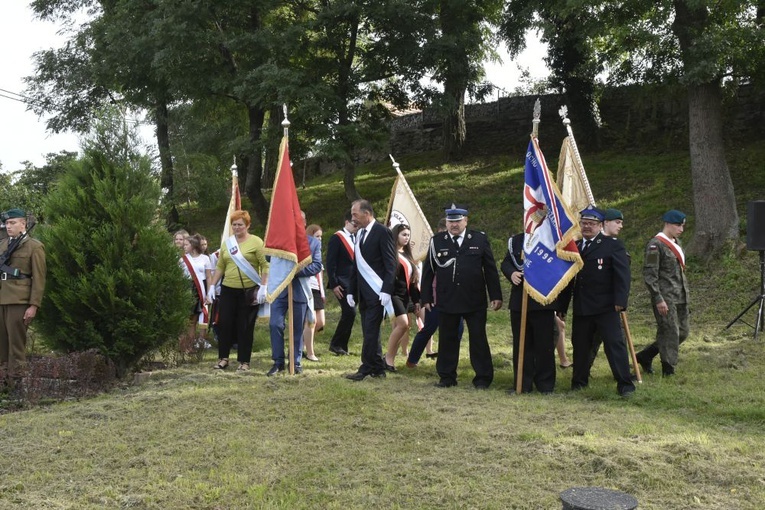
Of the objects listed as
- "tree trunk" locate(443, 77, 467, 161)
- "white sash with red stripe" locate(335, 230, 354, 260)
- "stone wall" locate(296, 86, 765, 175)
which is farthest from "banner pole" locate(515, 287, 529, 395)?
"tree trunk" locate(443, 77, 467, 161)

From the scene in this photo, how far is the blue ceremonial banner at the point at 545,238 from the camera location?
8.55m

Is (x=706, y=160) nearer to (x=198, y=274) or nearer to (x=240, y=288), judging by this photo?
(x=198, y=274)

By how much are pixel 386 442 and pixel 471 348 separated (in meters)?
2.68

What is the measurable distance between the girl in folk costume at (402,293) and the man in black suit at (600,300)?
2054 millimetres

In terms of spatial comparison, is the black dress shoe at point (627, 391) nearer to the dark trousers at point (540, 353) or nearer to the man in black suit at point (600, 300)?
the man in black suit at point (600, 300)

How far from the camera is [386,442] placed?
6.55 m

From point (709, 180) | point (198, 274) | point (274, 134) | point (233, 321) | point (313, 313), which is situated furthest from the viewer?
point (274, 134)

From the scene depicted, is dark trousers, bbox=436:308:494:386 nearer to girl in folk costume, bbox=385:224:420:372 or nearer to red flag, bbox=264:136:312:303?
girl in folk costume, bbox=385:224:420:372

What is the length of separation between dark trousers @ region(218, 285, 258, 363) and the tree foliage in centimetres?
45

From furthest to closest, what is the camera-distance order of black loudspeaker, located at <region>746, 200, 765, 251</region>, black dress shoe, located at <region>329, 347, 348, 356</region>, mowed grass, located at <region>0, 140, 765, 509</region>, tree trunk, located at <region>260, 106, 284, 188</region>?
tree trunk, located at <region>260, 106, 284, 188</region>
black loudspeaker, located at <region>746, 200, 765, 251</region>
black dress shoe, located at <region>329, 347, 348, 356</region>
mowed grass, located at <region>0, 140, 765, 509</region>

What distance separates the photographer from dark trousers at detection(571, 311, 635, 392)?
8.48 m

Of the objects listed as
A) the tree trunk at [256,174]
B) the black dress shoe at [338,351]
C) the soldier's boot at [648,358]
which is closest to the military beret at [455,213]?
the soldier's boot at [648,358]

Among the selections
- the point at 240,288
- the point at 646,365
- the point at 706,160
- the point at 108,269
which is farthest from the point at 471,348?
the point at 706,160

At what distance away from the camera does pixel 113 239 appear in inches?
360
